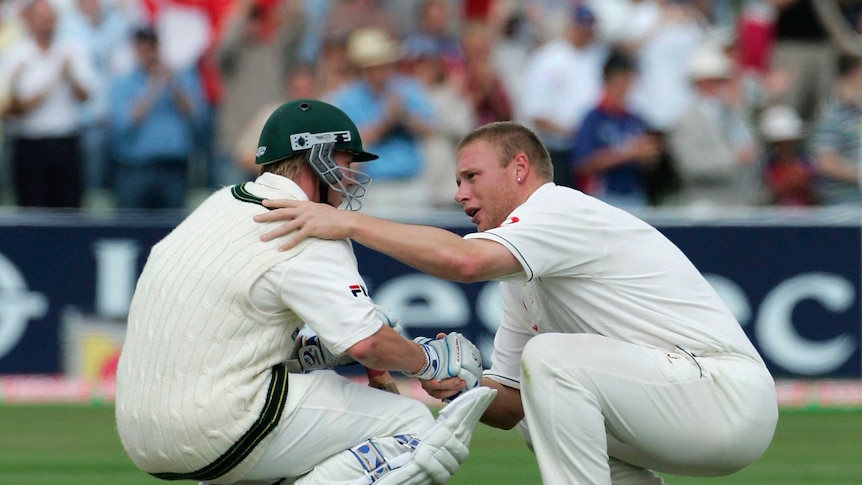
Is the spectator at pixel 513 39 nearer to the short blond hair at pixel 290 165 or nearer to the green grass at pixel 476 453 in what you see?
the green grass at pixel 476 453

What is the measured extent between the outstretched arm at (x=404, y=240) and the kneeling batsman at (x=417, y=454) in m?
0.38

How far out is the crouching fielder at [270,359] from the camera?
5605 millimetres

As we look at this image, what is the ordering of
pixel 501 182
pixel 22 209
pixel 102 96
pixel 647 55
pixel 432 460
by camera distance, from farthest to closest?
pixel 647 55, pixel 102 96, pixel 22 209, pixel 501 182, pixel 432 460

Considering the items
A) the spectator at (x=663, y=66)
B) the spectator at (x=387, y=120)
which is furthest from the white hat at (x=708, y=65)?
the spectator at (x=387, y=120)

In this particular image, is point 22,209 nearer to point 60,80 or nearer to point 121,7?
point 60,80

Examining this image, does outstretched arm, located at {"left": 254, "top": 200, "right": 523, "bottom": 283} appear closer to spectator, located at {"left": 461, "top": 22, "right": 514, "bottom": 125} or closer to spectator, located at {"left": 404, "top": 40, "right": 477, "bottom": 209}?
spectator, located at {"left": 404, "top": 40, "right": 477, "bottom": 209}

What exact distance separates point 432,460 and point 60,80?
8281 millimetres

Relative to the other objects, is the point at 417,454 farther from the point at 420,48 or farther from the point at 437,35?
the point at 437,35

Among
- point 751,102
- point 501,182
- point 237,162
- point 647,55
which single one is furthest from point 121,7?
point 501,182

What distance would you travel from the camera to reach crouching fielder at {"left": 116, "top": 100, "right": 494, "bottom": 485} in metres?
5.61

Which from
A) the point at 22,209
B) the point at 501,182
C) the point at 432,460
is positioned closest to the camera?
the point at 432,460

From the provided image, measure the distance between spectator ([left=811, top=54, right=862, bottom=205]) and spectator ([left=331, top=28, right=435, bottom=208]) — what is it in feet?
12.3

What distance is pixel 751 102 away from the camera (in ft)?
48.2

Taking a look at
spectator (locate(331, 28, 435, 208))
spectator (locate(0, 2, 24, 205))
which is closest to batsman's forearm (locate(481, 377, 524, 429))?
spectator (locate(331, 28, 435, 208))
